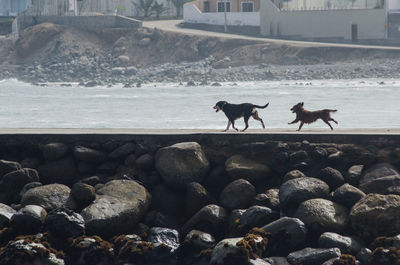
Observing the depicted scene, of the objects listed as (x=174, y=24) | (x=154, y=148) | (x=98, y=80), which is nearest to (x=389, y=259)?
(x=154, y=148)

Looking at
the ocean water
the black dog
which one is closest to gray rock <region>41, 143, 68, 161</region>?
the black dog

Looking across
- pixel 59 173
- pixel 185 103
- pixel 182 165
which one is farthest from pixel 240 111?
pixel 185 103

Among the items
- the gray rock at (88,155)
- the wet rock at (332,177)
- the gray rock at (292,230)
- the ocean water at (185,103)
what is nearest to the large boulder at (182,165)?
the gray rock at (88,155)

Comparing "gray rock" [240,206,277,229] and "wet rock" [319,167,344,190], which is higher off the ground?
"wet rock" [319,167,344,190]

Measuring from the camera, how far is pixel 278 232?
9.88 metres

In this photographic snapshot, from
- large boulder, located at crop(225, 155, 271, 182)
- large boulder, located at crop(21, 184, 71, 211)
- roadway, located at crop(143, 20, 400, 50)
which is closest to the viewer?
large boulder, located at crop(21, 184, 71, 211)

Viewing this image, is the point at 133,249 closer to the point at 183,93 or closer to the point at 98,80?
the point at 183,93

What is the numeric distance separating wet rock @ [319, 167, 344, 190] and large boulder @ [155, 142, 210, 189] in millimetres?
1756

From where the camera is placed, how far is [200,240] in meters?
10.1

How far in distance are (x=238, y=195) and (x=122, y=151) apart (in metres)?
2.18

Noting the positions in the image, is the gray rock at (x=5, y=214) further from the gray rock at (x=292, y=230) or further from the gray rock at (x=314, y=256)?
the gray rock at (x=314, y=256)

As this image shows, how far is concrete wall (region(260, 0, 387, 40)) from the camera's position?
182 feet

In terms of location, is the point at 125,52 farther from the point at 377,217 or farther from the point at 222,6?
the point at 377,217

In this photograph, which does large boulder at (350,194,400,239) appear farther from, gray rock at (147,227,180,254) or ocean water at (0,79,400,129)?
ocean water at (0,79,400,129)
